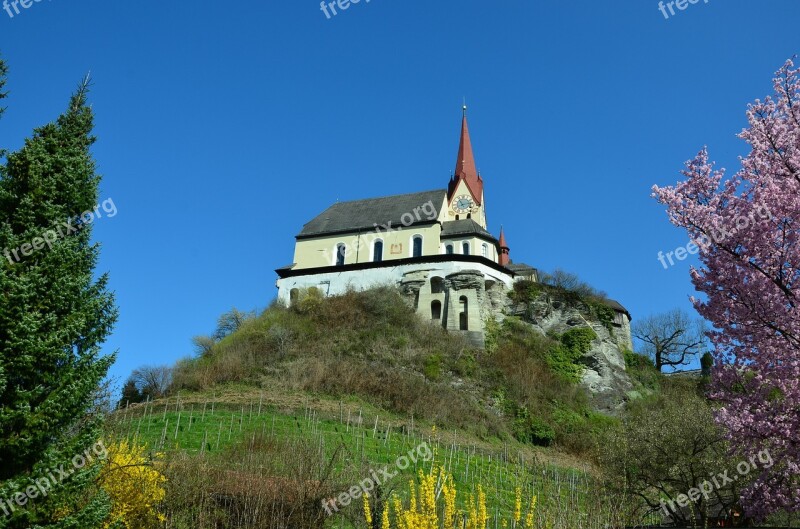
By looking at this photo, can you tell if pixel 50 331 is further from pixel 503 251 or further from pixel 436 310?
pixel 503 251

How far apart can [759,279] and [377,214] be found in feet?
149

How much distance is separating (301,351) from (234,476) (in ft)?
84.8

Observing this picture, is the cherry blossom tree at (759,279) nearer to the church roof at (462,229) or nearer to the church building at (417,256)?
the church building at (417,256)

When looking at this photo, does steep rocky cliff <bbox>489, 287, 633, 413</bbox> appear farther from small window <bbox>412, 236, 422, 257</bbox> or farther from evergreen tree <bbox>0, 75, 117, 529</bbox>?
evergreen tree <bbox>0, 75, 117, 529</bbox>

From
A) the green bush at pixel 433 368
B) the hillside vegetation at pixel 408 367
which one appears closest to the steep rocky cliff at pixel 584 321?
the hillside vegetation at pixel 408 367

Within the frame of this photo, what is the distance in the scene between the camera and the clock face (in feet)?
183

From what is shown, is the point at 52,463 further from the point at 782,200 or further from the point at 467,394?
the point at 467,394

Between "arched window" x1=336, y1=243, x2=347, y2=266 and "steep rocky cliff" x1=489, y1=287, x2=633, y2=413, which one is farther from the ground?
"arched window" x1=336, y1=243, x2=347, y2=266

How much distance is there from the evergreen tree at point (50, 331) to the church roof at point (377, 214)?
38.9 meters

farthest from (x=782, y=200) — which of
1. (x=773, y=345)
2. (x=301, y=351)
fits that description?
(x=301, y=351)

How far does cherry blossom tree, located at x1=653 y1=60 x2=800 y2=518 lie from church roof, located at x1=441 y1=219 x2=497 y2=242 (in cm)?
3898

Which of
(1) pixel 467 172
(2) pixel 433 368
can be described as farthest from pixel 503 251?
(2) pixel 433 368

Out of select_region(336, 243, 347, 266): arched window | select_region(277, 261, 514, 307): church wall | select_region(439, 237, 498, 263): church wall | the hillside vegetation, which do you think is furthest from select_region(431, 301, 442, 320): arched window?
select_region(336, 243, 347, 266): arched window

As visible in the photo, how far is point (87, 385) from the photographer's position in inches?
438
